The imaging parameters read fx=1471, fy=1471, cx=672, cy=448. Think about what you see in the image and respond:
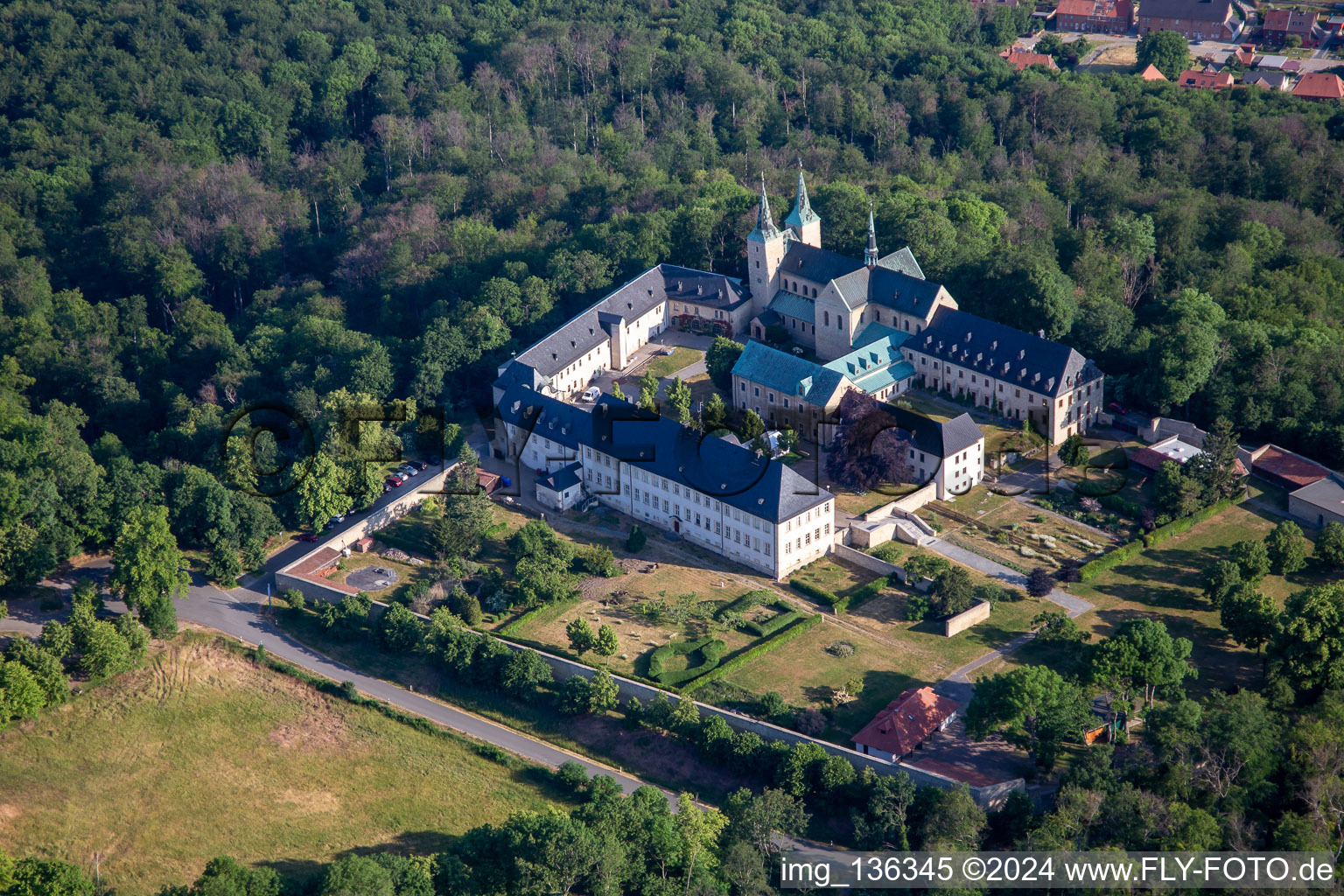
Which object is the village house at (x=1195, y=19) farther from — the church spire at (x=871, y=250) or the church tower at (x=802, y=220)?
the church spire at (x=871, y=250)

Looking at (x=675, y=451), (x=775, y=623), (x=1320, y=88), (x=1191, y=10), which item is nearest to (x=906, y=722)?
(x=775, y=623)

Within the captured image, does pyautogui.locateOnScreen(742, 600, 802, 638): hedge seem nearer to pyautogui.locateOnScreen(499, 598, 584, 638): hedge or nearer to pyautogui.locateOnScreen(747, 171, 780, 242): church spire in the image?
pyautogui.locateOnScreen(499, 598, 584, 638): hedge

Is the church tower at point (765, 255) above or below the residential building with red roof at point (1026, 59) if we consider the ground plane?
below

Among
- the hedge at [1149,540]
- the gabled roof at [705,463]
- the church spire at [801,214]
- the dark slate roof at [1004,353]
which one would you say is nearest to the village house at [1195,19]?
the church spire at [801,214]

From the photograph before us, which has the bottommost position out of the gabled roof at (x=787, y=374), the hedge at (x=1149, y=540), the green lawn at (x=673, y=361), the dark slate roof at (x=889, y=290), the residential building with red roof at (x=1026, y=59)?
the hedge at (x=1149, y=540)

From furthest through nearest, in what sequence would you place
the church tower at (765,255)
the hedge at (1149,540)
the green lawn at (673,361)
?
the church tower at (765,255)
the green lawn at (673,361)
the hedge at (1149,540)

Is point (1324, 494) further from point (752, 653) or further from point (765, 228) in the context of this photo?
point (765, 228)
